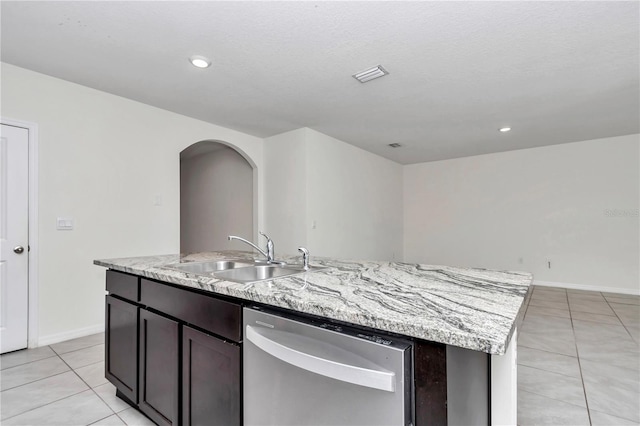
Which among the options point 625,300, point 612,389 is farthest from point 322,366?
point 625,300

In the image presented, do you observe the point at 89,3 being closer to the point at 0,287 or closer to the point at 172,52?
the point at 172,52

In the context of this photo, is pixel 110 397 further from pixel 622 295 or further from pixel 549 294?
pixel 622 295

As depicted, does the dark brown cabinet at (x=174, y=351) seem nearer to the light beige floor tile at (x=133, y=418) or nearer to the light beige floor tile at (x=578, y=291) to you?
the light beige floor tile at (x=133, y=418)

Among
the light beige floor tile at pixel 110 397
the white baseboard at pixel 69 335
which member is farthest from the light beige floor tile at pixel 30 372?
the light beige floor tile at pixel 110 397

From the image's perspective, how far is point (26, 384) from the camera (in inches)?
82.2

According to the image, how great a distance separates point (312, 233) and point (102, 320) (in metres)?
2.58

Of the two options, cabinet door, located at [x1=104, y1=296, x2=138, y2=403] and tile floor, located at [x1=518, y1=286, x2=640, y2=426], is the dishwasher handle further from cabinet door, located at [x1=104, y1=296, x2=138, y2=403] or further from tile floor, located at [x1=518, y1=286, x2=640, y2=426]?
tile floor, located at [x1=518, y1=286, x2=640, y2=426]

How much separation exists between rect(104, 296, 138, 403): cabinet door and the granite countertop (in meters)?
0.31

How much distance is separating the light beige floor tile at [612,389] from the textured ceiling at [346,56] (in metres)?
2.46

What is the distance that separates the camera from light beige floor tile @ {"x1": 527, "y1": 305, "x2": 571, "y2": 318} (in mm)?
3695

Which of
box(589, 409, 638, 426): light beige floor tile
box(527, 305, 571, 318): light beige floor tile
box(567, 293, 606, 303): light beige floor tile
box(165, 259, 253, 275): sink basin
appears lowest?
box(567, 293, 606, 303): light beige floor tile

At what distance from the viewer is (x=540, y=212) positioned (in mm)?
5520

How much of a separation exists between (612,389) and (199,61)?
3875 millimetres

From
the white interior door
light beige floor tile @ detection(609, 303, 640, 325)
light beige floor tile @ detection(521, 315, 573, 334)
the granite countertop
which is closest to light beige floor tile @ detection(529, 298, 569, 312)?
light beige floor tile @ detection(609, 303, 640, 325)
